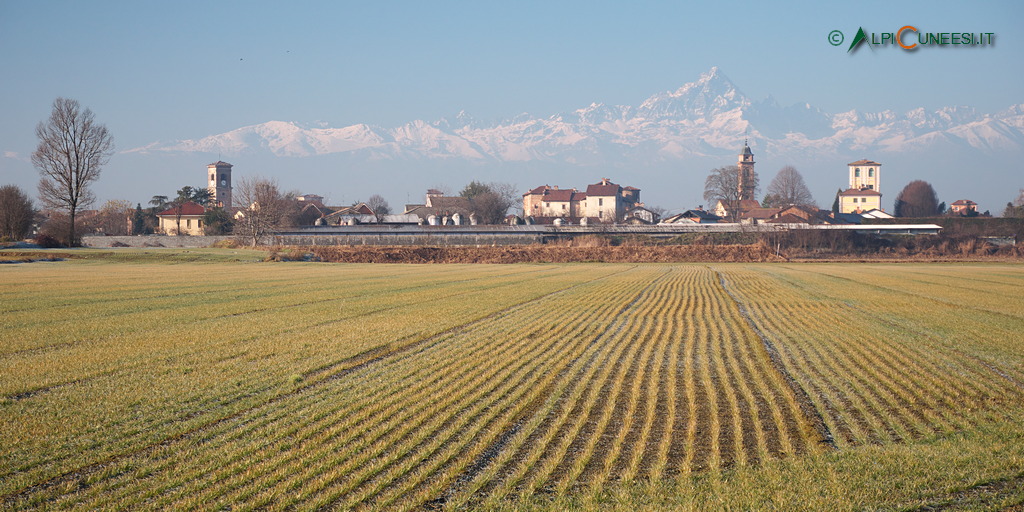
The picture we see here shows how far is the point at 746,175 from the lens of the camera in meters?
174

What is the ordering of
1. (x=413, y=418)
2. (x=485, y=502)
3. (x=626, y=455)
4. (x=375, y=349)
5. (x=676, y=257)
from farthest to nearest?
(x=676, y=257) < (x=375, y=349) < (x=413, y=418) < (x=626, y=455) < (x=485, y=502)

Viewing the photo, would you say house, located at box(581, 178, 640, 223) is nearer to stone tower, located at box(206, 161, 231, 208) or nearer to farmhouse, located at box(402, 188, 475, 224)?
farmhouse, located at box(402, 188, 475, 224)

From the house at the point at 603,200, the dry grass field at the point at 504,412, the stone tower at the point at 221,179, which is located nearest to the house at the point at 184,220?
the stone tower at the point at 221,179

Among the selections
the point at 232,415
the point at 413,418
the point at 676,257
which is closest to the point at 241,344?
the point at 232,415

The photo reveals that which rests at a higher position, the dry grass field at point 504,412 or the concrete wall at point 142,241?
the concrete wall at point 142,241

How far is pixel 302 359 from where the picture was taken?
14117 millimetres

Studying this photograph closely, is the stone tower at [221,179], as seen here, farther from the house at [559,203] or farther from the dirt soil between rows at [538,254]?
the dirt soil between rows at [538,254]

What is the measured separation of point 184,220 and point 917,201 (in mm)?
154772

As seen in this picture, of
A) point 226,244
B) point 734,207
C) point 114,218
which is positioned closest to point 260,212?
point 226,244

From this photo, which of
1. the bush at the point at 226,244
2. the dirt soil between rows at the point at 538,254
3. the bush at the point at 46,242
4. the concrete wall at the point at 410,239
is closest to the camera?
the bush at the point at 46,242

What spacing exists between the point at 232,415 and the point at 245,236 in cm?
9672

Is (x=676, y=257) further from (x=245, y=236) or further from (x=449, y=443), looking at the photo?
(x=449, y=443)

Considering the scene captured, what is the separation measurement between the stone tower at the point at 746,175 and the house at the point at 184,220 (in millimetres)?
105874

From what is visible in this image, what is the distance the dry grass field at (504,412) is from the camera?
7258mm
